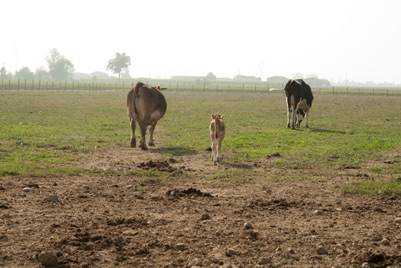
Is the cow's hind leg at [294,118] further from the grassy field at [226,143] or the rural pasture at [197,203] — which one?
the rural pasture at [197,203]

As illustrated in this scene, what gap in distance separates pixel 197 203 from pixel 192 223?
1.44 meters

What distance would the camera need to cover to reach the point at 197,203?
10.8 meters

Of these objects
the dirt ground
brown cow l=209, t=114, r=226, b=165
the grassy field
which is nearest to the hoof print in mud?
the dirt ground

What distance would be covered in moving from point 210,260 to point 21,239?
2.89 meters

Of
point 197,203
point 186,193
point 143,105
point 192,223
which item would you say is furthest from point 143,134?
point 192,223

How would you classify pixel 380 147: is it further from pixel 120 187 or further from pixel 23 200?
pixel 23 200

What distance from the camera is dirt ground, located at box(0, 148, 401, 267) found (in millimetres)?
7590

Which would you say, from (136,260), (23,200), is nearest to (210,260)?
(136,260)

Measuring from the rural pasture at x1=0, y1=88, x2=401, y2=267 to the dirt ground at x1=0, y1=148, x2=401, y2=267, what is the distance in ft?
0.07

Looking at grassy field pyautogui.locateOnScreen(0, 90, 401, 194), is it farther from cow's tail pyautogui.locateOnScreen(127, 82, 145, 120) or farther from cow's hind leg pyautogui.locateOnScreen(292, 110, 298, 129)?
cow's tail pyautogui.locateOnScreen(127, 82, 145, 120)

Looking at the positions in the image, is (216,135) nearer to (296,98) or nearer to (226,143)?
(226,143)

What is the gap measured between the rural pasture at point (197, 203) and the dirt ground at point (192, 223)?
0.02 m

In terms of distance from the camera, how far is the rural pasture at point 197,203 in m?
7.76

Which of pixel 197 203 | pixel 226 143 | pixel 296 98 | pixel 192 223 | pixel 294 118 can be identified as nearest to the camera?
pixel 192 223
